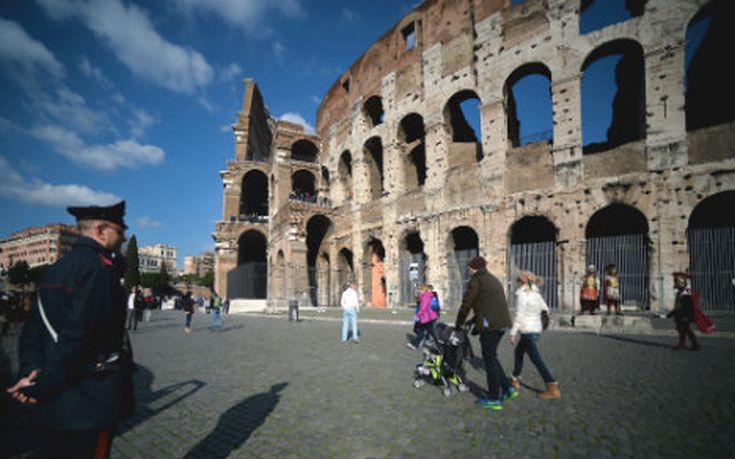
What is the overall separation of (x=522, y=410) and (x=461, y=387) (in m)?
0.85

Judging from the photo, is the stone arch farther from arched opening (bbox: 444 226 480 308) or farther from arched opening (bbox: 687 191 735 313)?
arched opening (bbox: 687 191 735 313)

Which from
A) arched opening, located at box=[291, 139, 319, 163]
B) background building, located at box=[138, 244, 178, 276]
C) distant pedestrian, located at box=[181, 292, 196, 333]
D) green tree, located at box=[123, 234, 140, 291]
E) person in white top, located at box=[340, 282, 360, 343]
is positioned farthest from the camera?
background building, located at box=[138, 244, 178, 276]

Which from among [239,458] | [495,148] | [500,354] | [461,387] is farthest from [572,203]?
[239,458]

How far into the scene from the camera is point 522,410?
12.4ft

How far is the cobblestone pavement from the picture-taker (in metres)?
2.98

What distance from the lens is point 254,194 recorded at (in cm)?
3878

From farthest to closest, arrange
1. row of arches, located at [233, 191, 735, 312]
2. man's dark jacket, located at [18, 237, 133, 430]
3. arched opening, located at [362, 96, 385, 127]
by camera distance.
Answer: arched opening, located at [362, 96, 385, 127] < row of arches, located at [233, 191, 735, 312] < man's dark jacket, located at [18, 237, 133, 430]

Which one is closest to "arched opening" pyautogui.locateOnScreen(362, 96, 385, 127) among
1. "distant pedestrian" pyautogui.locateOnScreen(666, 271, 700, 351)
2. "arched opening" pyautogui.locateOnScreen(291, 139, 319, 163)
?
Answer: "arched opening" pyautogui.locateOnScreen(291, 139, 319, 163)

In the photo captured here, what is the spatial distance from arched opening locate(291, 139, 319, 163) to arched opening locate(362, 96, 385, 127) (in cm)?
646

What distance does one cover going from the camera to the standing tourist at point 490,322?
390 cm

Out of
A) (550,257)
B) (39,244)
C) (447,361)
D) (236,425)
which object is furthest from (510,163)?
(39,244)

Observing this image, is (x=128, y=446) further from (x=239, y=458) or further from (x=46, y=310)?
(x=46, y=310)

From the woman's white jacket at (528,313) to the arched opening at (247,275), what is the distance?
2325 centimetres

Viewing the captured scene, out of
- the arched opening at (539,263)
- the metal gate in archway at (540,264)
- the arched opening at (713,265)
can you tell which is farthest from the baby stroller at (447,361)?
the arched opening at (713,265)
